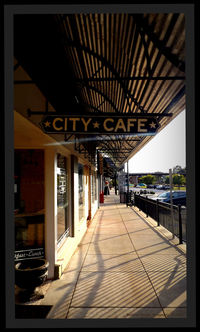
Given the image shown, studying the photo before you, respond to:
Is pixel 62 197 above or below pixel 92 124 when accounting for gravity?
below

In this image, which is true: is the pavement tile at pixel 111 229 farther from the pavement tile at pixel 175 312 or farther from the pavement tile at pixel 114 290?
the pavement tile at pixel 175 312

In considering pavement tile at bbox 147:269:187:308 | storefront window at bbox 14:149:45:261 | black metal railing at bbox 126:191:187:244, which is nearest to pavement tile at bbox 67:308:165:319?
pavement tile at bbox 147:269:187:308

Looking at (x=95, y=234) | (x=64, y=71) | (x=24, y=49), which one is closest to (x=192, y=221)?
(x=24, y=49)

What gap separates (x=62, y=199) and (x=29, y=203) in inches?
37.6

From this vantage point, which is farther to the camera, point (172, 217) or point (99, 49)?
point (172, 217)

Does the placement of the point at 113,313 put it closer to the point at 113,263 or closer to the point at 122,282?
the point at 122,282

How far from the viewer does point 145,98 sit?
5.38 metres

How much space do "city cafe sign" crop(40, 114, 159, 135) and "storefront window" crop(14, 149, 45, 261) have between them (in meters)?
1.78

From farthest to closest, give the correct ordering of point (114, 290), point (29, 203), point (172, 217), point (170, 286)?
point (172, 217)
point (29, 203)
point (170, 286)
point (114, 290)

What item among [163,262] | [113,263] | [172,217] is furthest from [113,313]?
[172,217]

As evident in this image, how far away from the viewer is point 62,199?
20.5 ft

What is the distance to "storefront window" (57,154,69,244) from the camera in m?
5.78

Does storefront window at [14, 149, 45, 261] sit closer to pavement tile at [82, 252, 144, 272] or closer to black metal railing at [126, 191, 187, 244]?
pavement tile at [82, 252, 144, 272]

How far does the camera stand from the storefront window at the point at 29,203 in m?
5.09
